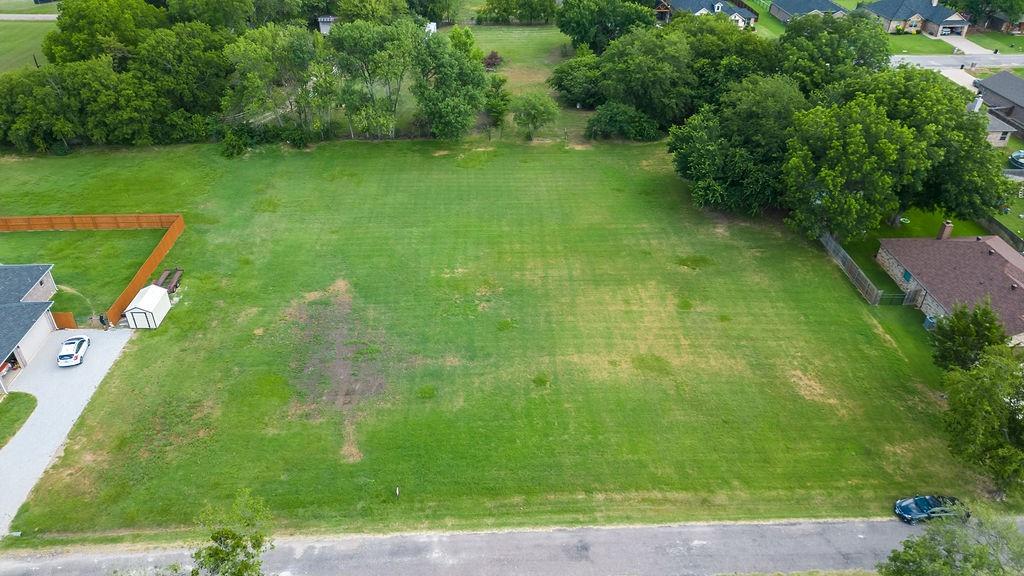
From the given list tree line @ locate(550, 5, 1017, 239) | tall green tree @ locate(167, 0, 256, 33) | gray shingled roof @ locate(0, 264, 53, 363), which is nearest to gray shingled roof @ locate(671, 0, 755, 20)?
tree line @ locate(550, 5, 1017, 239)

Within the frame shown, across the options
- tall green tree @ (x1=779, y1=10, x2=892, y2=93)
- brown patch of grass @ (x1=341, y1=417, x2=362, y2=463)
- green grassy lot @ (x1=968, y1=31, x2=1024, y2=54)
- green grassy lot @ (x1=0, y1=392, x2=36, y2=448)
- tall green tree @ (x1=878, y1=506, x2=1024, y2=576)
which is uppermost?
tall green tree @ (x1=779, y1=10, x2=892, y2=93)

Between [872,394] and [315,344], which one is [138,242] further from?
[872,394]

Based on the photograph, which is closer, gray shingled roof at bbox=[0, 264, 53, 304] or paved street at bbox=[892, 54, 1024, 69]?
gray shingled roof at bbox=[0, 264, 53, 304]

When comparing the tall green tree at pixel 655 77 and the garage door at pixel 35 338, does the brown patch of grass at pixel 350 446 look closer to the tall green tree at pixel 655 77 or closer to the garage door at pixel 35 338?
the garage door at pixel 35 338

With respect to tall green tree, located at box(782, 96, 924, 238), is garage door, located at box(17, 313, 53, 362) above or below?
below

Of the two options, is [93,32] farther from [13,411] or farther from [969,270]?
[969,270]

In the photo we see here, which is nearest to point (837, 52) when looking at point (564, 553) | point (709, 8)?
point (709, 8)

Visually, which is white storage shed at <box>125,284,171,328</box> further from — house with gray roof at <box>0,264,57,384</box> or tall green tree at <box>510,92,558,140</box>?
tall green tree at <box>510,92,558,140</box>

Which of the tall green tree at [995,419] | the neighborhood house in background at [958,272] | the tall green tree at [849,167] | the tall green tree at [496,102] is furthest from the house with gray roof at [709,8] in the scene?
the tall green tree at [995,419]
